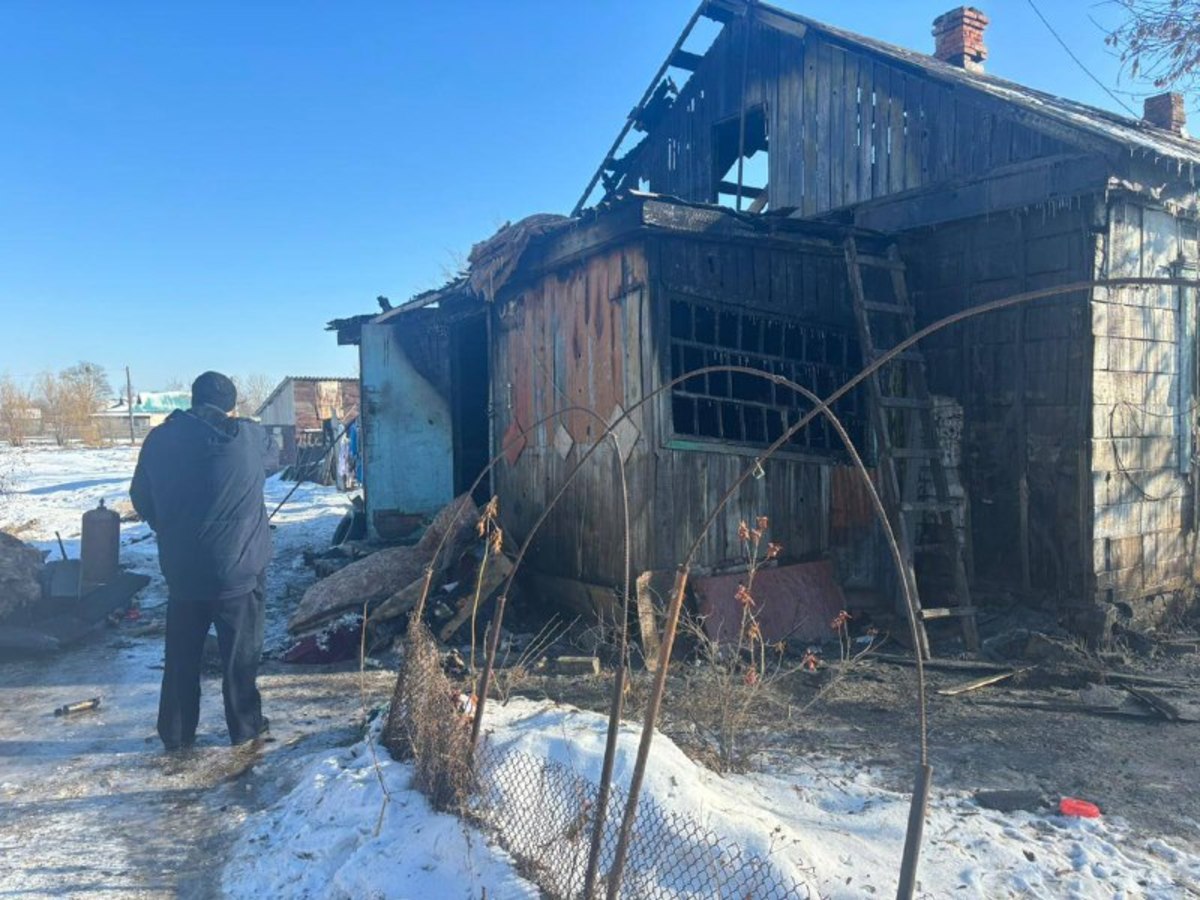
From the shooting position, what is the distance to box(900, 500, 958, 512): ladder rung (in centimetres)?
629

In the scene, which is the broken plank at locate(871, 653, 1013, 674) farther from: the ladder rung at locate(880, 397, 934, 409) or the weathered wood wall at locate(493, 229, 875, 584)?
the ladder rung at locate(880, 397, 934, 409)

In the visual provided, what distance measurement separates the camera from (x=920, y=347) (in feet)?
24.3

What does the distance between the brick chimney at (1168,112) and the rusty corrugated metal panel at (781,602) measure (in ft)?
22.3

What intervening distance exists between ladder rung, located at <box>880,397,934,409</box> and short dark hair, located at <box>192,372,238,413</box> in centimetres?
479

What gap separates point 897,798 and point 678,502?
2998 mm

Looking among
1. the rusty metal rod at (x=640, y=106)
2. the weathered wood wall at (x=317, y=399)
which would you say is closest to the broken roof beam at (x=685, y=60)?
the rusty metal rod at (x=640, y=106)

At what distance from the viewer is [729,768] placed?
401cm

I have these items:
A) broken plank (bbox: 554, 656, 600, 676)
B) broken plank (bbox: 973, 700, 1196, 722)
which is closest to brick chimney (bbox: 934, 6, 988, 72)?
broken plank (bbox: 973, 700, 1196, 722)

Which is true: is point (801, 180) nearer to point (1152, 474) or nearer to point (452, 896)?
point (1152, 474)

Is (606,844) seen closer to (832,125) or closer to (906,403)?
(906,403)

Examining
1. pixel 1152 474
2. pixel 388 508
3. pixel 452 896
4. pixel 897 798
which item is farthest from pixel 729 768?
pixel 388 508

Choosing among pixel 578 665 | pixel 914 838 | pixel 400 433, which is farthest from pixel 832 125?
pixel 914 838

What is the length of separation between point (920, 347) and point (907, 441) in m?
0.88

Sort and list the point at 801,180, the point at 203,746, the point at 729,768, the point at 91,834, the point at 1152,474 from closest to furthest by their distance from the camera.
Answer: the point at 91,834 → the point at 729,768 → the point at 203,746 → the point at 1152,474 → the point at 801,180
